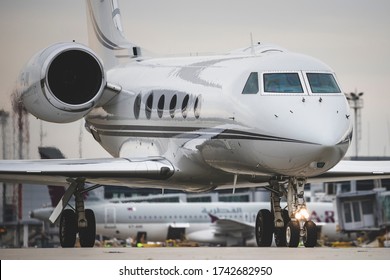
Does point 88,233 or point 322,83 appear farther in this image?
point 88,233

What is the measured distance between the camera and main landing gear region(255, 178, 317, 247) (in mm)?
26500

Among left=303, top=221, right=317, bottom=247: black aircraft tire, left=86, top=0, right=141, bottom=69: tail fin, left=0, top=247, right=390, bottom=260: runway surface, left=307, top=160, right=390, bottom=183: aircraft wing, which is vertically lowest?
left=0, top=247, right=390, bottom=260: runway surface

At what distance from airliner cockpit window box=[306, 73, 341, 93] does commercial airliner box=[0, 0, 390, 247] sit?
1.5 inches

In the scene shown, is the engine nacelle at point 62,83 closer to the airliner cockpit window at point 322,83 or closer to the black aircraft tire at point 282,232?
the black aircraft tire at point 282,232

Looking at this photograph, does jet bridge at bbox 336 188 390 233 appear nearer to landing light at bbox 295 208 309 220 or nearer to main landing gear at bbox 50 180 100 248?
main landing gear at bbox 50 180 100 248

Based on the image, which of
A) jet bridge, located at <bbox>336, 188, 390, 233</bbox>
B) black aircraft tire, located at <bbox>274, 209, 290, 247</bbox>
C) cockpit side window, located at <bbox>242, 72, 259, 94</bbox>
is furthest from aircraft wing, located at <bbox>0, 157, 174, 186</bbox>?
jet bridge, located at <bbox>336, 188, 390, 233</bbox>

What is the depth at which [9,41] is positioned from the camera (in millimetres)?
28531

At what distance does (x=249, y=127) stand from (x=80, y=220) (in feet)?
16.3

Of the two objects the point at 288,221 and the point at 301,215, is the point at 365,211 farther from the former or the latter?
the point at 301,215

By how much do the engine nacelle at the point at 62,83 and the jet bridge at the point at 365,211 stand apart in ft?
146

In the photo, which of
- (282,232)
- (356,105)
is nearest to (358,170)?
(356,105)

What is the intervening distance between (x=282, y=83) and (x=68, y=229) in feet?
19.9

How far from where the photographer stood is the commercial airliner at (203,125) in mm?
26516

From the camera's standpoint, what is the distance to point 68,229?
3000 cm
